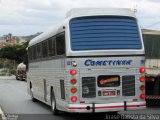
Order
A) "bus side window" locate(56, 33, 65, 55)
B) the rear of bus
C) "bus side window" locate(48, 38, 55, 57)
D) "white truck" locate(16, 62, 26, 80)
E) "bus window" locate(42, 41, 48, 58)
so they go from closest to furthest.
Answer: the rear of bus
"bus side window" locate(56, 33, 65, 55)
"bus side window" locate(48, 38, 55, 57)
"bus window" locate(42, 41, 48, 58)
"white truck" locate(16, 62, 26, 80)

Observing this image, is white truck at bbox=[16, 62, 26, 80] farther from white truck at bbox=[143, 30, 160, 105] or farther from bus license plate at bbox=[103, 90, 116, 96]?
bus license plate at bbox=[103, 90, 116, 96]

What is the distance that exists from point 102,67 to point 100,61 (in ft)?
0.58

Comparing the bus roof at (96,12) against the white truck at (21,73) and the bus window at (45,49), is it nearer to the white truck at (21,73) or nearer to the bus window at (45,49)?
the bus window at (45,49)

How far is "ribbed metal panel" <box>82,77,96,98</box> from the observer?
1316cm

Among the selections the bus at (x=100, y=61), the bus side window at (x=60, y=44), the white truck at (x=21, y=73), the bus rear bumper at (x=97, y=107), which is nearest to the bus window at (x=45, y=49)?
the bus side window at (x=60, y=44)

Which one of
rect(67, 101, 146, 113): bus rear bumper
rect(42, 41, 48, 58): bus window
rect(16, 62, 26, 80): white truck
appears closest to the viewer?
rect(67, 101, 146, 113): bus rear bumper

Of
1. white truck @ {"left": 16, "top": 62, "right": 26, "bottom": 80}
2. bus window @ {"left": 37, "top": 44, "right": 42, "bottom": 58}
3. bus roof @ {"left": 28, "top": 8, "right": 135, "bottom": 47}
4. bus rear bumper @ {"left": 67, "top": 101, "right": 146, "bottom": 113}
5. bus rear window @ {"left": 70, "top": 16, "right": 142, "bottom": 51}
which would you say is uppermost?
bus roof @ {"left": 28, "top": 8, "right": 135, "bottom": 47}

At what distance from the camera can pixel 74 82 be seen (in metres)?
13.2

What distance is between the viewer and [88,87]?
1320cm

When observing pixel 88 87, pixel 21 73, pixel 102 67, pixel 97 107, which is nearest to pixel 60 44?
pixel 102 67

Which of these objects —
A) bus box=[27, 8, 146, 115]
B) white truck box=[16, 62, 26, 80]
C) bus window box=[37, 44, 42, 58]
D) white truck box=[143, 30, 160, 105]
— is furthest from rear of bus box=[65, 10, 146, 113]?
white truck box=[16, 62, 26, 80]

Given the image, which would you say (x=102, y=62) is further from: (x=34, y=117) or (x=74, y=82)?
(x=34, y=117)

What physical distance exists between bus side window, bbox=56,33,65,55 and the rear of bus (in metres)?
0.50

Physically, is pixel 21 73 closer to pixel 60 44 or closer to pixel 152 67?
pixel 152 67
